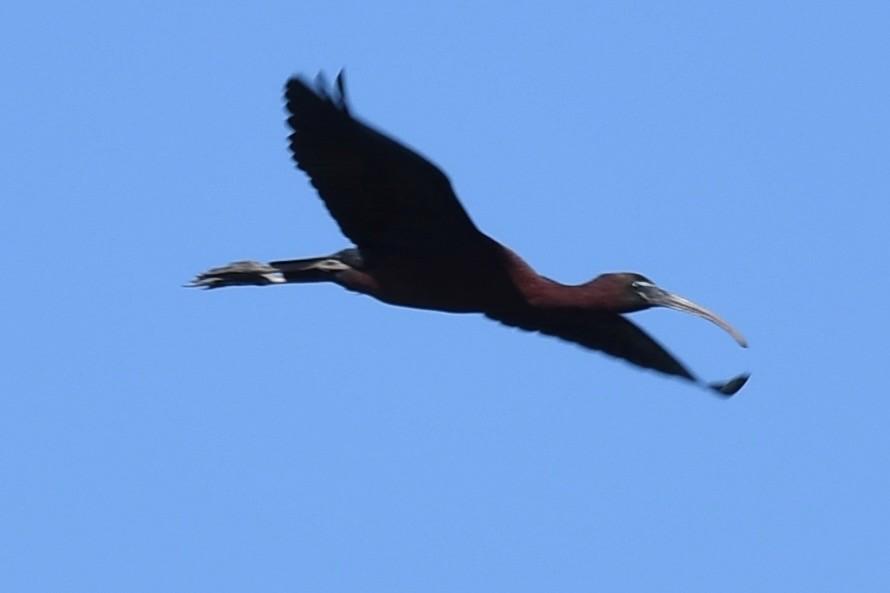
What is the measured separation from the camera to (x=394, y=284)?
15.8 meters

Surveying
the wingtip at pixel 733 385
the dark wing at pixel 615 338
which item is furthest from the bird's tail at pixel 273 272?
the wingtip at pixel 733 385

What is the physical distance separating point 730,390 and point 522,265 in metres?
2.72

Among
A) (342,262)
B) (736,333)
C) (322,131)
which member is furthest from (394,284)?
(736,333)

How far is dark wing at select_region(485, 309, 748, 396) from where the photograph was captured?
1702 centimetres

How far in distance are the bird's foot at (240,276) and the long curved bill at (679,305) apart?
3.05 meters

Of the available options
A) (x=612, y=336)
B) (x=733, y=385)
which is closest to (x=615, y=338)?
(x=612, y=336)

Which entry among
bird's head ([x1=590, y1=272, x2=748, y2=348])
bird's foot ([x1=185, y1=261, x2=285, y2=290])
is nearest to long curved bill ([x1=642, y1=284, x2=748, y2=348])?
bird's head ([x1=590, y1=272, x2=748, y2=348])

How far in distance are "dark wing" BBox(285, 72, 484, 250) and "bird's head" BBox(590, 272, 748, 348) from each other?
4.89 feet

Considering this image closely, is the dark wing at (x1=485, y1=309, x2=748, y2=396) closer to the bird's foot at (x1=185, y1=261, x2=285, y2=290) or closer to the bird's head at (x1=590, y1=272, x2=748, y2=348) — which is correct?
the bird's head at (x1=590, y1=272, x2=748, y2=348)

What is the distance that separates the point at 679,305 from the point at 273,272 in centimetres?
339

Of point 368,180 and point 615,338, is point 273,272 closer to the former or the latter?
point 368,180

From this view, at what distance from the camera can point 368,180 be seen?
1526 centimetres

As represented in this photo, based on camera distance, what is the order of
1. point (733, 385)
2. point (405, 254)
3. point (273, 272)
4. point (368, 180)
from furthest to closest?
point (733, 385), point (273, 272), point (405, 254), point (368, 180)

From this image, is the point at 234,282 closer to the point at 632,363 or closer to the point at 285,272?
the point at 285,272
